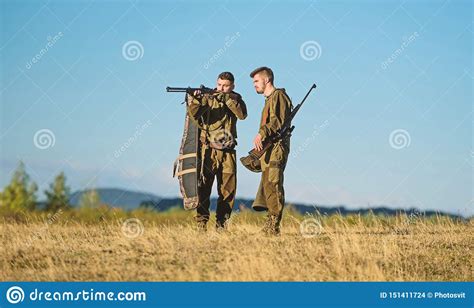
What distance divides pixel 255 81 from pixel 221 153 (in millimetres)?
1376

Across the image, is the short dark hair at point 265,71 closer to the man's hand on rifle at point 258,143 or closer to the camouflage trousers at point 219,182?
the man's hand on rifle at point 258,143

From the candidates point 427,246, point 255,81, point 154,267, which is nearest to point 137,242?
point 154,267

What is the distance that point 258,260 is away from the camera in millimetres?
9188

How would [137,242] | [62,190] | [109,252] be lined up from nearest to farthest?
[109,252]
[137,242]
[62,190]

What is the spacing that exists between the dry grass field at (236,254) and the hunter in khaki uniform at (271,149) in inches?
20.0

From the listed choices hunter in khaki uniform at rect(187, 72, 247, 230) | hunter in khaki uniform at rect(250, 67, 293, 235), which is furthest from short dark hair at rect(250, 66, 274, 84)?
hunter in khaki uniform at rect(187, 72, 247, 230)

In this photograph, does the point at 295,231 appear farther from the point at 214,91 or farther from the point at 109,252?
the point at 109,252

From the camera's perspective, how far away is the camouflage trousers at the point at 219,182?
1188cm

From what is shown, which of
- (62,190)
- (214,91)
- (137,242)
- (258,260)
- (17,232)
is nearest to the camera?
(258,260)

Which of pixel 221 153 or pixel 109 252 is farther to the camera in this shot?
pixel 221 153

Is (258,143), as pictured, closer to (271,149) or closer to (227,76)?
(271,149)

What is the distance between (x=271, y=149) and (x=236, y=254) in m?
2.12

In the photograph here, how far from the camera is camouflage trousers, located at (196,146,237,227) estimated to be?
39.0 feet

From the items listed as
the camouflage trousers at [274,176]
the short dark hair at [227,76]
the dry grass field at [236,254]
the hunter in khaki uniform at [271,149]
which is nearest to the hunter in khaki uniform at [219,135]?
the short dark hair at [227,76]
